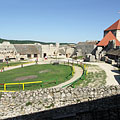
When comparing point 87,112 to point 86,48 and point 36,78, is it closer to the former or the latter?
point 36,78

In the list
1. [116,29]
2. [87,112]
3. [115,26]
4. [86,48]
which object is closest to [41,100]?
[87,112]

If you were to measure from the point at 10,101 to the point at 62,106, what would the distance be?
369cm

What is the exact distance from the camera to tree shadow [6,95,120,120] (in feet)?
28.9

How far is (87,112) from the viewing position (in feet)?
30.1

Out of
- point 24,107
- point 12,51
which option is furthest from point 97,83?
point 12,51

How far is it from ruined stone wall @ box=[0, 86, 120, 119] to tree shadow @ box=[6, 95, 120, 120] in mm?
70

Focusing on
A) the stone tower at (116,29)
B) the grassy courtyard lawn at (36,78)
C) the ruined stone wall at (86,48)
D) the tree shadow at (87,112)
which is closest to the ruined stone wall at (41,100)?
the tree shadow at (87,112)

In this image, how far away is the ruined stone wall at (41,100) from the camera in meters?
8.69

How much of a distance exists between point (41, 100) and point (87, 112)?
3469 millimetres

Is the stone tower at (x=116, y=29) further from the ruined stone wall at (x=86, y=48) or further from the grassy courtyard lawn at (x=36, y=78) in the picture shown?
the grassy courtyard lawn at (x=36, y=78)

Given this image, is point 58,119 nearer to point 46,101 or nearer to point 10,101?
point 46,101

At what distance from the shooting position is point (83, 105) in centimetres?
922

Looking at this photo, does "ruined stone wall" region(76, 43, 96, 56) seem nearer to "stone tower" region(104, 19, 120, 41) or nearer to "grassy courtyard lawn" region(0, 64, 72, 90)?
"stone tower" region(104, 19, 120, 41)

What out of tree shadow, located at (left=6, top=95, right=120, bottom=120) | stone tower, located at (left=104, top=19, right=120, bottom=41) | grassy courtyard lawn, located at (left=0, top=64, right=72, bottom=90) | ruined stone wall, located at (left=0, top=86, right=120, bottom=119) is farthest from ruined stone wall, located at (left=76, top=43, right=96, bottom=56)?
ruined stone wall, located at (left=0, top=86, right=120, bottom=119)
